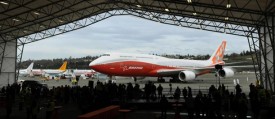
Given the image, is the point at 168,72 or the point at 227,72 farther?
the point at 227,72

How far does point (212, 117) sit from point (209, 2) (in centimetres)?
1044

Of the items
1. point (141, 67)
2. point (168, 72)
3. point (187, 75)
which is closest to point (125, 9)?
point (141, 67)

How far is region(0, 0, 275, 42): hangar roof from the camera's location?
60.9ft

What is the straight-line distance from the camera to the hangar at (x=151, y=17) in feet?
62.2

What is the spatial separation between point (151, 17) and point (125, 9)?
3.29m

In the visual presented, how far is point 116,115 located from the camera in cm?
1346

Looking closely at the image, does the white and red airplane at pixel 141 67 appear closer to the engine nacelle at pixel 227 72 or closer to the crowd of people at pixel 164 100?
the engine nacelle at pixel 227 72

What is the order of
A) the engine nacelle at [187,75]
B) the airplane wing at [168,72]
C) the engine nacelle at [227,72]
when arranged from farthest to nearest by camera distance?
1. the engine nacelle at [227,72]
2. the airplane wing at [168,72]
3. the engine nacelle at [187,75]

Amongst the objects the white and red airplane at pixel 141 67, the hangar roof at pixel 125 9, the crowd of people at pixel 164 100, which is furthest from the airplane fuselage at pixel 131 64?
the crowd of people at pixel 164 100

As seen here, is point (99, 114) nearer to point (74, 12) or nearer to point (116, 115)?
point (116, 115)

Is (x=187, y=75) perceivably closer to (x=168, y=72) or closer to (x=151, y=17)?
(x=168, y=72)

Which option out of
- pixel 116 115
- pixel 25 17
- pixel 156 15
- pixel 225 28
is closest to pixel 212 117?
pixel 116 115

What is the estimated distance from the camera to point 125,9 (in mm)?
30375

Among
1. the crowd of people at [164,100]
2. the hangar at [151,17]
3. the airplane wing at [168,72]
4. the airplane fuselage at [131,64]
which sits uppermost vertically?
the hangar at [151,17]
